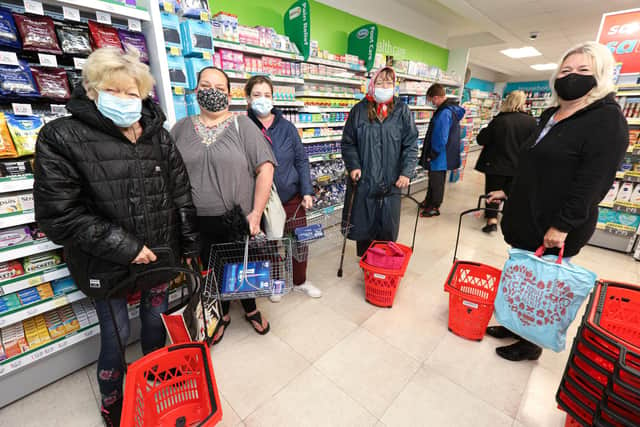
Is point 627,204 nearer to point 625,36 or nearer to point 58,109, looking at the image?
point 625,36

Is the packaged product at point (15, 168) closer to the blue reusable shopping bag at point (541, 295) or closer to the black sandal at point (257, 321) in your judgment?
Result: the black sandal at point (257, 321)

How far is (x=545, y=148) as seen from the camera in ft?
5.40

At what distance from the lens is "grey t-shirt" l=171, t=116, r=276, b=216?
1.75 metres

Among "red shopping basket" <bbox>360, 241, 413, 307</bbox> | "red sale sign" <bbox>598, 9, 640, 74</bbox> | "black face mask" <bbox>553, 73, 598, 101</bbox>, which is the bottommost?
"red shopping basket" <bbox>360, 241, 413, 307</bbox>

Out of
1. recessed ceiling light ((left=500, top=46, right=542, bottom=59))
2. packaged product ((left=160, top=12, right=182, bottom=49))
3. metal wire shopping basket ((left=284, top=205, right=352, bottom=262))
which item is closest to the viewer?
packaged product ((left=160, top=12, right=182, bottom=49))

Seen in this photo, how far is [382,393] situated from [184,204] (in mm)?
1696

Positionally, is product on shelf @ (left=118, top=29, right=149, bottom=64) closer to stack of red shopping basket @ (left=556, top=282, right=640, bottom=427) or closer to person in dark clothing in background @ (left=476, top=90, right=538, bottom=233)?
stack of red shopping basket @ (left=556, top=282, right=640, bottom=427)

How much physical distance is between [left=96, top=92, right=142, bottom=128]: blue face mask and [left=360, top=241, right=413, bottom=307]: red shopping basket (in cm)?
194

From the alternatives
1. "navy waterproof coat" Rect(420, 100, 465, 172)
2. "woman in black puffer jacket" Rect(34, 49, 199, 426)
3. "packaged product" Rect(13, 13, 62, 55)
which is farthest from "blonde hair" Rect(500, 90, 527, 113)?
"packaged product" Rect(13, 13, 62, 55)

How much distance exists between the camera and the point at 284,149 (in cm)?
238

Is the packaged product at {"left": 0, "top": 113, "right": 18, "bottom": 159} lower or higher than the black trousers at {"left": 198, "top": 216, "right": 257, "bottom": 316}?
higher

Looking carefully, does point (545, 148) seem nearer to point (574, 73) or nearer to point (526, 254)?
point (574, 73)

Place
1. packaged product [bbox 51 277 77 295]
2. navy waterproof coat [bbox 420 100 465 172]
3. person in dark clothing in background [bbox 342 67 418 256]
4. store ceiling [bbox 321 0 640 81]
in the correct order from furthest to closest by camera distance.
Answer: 1. store ceiling [bbox 321 0 640 81]
2. navy waterproof coat [bbox 420 100 465 172]
3. person in dark clothing in background [bbox 342 67 418 256]
4. packaged product [bbox 51 277 77 295]

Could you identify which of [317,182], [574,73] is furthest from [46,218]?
[317,182]
